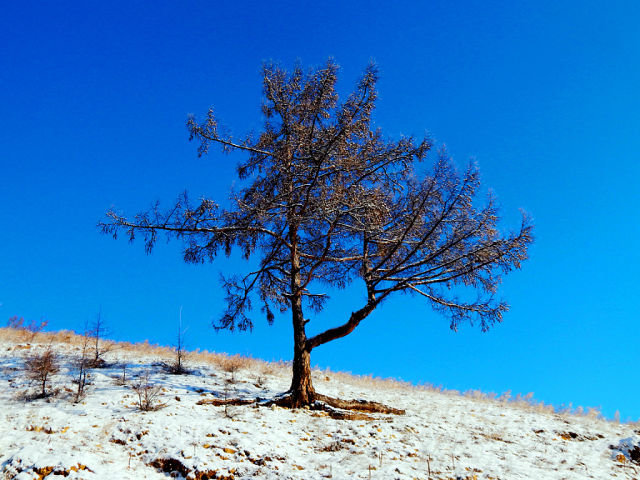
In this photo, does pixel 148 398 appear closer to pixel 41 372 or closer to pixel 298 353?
pixel 41 372

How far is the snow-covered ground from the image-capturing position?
24.0 ft

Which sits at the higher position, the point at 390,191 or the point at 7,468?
the point at 390,191

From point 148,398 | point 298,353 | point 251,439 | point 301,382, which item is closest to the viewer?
point 251,439

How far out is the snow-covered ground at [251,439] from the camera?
24.0ft

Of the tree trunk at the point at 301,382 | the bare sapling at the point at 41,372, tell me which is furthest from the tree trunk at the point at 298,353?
the bare sapling at the point at 41,372

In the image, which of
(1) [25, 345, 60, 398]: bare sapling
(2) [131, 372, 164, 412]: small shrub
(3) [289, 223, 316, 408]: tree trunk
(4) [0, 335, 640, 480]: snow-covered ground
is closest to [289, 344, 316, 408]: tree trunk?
(3) [289, 223, 316, 408]: tree trunk

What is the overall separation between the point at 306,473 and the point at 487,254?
19.9 feet

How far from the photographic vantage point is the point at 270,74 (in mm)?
12898

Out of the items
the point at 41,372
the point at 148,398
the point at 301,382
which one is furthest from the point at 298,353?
the point at 41,372

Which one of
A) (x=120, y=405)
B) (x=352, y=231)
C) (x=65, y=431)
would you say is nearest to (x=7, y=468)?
(x=65, y=431)

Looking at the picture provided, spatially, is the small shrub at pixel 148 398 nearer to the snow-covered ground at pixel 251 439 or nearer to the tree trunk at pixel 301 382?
the snow-covered ground at pixel 251 439

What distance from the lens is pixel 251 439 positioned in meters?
8.32

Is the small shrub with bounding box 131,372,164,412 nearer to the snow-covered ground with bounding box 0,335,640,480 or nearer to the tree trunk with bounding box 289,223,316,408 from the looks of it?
the snow-covered ground with bounding box 0,335,640,480

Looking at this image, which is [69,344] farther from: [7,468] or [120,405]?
[7,468]
